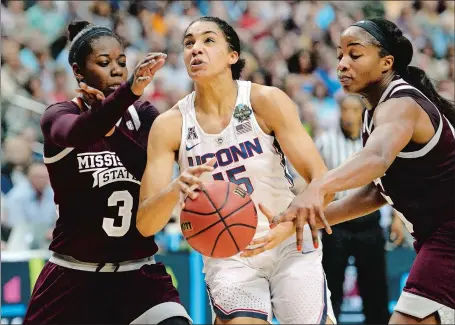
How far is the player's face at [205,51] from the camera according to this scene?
174 inches

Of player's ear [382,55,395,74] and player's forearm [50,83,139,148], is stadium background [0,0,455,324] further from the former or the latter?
player's ear [382,55,395,74]

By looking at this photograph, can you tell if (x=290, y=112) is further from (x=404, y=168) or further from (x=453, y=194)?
(x=453, y=194)

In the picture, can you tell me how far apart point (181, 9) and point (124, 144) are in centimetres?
A: 841

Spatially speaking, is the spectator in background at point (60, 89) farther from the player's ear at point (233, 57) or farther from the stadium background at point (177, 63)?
the player's ear at point (233, 57)

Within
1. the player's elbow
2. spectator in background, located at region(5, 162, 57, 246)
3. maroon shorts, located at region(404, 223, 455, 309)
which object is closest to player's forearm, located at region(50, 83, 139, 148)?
the player's elbow

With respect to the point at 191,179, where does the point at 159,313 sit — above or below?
below

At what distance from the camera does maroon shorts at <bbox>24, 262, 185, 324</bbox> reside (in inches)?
168

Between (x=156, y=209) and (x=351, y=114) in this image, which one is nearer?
(x=156, y=209)

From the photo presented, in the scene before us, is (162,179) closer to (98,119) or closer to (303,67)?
(98,119)

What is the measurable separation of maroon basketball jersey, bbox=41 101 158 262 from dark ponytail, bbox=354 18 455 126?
151cm

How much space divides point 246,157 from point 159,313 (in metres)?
0.95

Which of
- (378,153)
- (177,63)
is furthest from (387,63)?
(177,63)

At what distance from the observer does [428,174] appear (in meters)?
4.25

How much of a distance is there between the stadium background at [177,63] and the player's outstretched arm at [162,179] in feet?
10.5
